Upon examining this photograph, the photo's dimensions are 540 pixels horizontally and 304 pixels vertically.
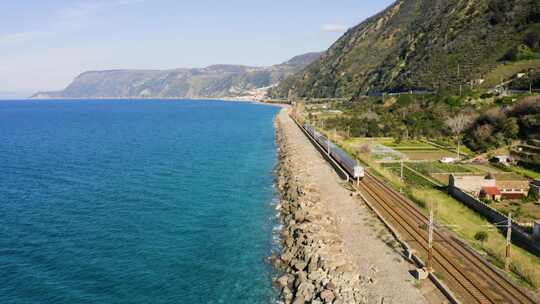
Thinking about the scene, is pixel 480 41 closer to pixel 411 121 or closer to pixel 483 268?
pixel 411 121

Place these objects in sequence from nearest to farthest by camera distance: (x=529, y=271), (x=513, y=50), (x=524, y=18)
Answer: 1. (x=529, y=271)
2. (x=513, y=50)
3. (x=524, y=18)

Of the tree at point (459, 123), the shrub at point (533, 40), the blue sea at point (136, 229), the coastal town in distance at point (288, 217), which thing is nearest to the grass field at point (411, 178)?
the coastal town in distance at point (288, 217)

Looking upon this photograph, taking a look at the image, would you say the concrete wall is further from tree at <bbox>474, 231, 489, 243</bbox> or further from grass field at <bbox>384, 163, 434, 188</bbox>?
grass field at <bbox>384, 163, 434, 188</bbox>

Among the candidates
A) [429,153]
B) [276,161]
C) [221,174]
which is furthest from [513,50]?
[221,174]

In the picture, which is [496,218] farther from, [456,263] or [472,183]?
[456,263]

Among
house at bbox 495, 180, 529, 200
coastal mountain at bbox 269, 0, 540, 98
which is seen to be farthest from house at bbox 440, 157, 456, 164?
coastal mountain at bbox 269, 0, 540, 98

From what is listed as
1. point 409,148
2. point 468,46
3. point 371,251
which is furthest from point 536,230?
point 468,46
